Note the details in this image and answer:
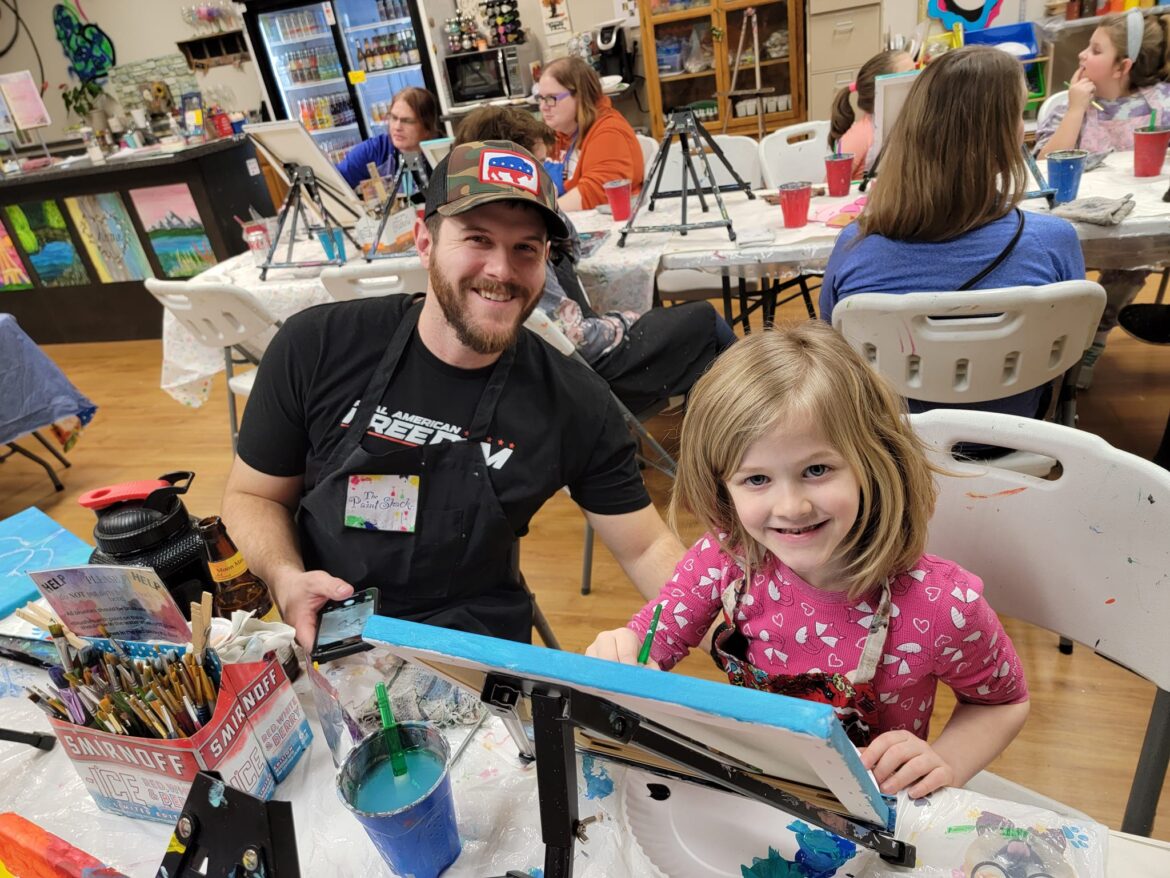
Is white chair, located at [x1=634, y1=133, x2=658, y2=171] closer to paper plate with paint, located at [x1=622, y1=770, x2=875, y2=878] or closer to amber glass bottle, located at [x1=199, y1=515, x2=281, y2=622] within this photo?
amber glass bottle, located at [x1=199, y1=515, x2=281, y2=622]

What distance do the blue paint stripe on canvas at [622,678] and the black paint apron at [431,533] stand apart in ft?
2.14

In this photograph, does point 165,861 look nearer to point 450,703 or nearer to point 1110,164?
point 450,703

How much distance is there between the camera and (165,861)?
619 mm

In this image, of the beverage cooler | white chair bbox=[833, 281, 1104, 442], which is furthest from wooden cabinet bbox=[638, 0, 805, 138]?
white chair bbox=[833, 281, 1104, 442]

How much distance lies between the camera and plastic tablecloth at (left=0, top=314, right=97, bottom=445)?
2.90 m

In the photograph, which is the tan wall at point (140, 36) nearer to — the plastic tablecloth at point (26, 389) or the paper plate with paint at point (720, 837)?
the plastic tablecloth at point (26, 389)

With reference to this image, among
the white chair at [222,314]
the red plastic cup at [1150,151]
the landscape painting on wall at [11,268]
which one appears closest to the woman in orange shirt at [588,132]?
the white chair at [222,314]

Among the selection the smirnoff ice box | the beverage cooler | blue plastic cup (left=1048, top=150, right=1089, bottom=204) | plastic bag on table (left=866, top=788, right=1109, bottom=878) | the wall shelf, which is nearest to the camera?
plastic bag on table (left=866, top=788, right=1109, bottom=878)

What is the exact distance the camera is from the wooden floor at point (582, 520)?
151 centimetres

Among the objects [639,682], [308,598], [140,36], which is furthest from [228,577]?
[140,36]

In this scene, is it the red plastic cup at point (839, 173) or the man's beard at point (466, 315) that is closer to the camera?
the man's beard at point (466, 315)

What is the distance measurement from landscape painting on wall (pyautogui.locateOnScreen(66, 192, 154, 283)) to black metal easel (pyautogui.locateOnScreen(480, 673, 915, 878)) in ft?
16.6

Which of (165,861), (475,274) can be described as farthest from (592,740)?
(475,274)

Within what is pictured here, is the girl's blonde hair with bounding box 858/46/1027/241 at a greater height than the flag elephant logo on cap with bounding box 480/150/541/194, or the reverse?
the flag elephant logo on cap with bounding box 480/150/541/194
